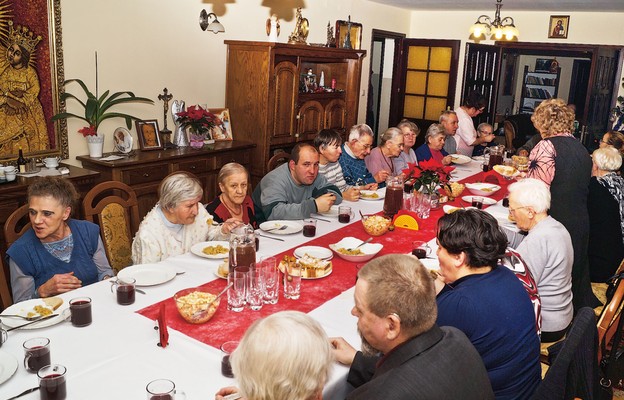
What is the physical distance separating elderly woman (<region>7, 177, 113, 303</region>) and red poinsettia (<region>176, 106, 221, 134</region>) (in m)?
2.65

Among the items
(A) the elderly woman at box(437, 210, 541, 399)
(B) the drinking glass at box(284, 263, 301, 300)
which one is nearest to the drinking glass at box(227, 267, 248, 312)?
(B) the drinking glass at box(284, 263, 301, 300)

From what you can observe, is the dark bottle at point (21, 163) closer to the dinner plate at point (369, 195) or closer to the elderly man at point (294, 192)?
the elderly man at point (294, 192)

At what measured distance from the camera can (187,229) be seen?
2980mm

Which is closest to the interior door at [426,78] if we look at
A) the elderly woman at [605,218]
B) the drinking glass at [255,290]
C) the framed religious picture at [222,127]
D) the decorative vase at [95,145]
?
the framed religious picture at [222,127]

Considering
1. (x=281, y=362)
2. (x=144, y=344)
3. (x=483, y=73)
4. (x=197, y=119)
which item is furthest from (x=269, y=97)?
(x=483, y=73)

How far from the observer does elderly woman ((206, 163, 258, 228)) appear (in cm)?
326

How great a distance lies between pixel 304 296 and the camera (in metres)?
2.41

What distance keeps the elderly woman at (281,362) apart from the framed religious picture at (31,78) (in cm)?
366

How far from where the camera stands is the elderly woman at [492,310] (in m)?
1.84

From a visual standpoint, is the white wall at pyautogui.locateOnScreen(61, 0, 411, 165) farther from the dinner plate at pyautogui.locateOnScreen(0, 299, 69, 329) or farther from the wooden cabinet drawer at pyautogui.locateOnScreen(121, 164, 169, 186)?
the dinner plate at pyautogui.locateOnScreen(0, 299, 69, 329)

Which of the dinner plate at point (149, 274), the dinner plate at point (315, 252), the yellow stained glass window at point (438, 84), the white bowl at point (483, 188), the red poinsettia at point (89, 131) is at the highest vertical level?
the yellow stained glass window at point (438, 84)

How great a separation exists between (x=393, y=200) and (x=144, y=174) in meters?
2.23

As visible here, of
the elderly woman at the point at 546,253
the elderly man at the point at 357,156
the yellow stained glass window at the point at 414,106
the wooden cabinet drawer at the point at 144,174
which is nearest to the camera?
the elderly woman at the point at 546,253

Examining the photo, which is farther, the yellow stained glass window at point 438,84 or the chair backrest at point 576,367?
the yellow stained glass window at point 438,84
